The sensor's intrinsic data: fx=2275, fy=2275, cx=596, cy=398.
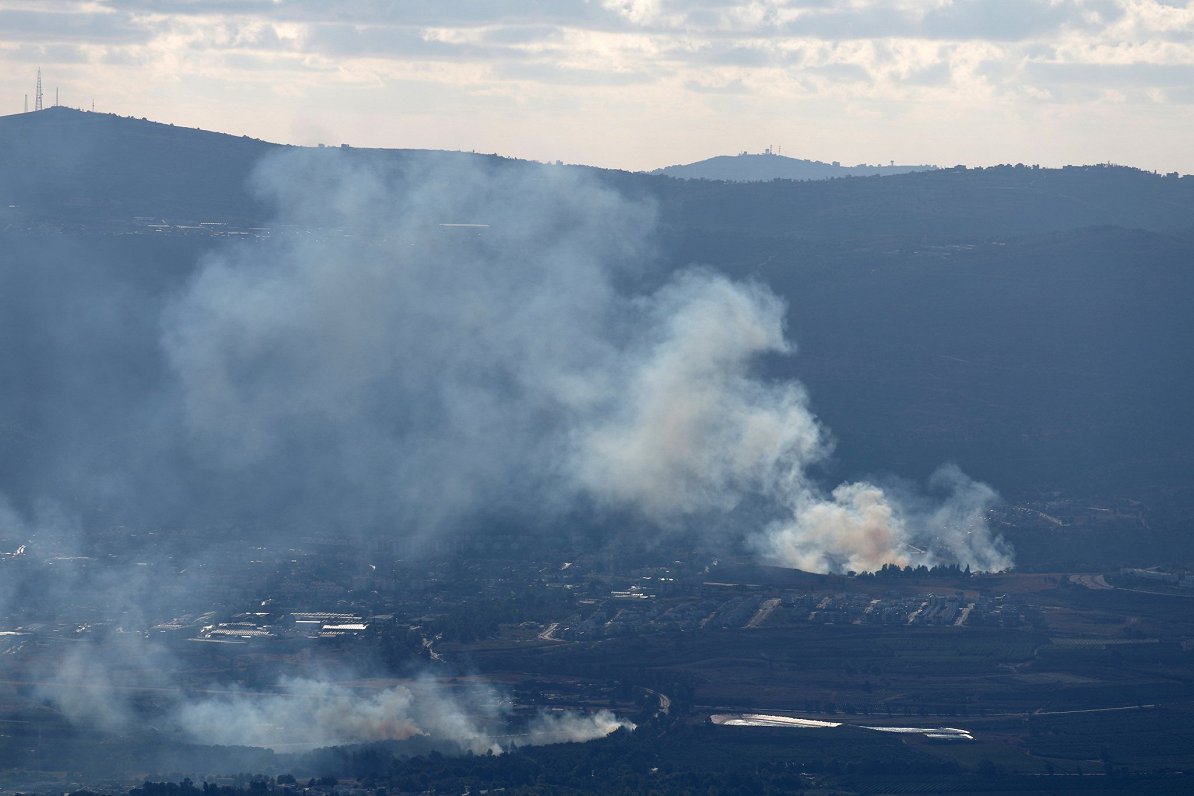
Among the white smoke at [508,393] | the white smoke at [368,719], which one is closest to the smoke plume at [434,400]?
the white smoke at [508,393]

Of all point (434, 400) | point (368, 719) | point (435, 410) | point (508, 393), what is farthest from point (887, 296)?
point (368, 719)

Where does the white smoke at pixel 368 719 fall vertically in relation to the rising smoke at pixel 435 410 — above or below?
below

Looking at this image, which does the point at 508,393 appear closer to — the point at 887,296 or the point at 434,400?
the point at 434,400

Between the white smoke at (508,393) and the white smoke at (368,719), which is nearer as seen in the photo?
the white smoke at (368,719)

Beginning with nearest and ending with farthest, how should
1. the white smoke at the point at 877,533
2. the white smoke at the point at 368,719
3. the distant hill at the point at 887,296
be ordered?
the white smoke at the point at 368,719 → the white smoke at the point at 877,533 → the distant hill at the point at 887,296

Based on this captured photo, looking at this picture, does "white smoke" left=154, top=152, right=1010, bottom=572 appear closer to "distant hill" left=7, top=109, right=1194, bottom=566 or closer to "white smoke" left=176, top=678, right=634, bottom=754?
"distant hill" left=7, top=109, right=1194, bottom=566

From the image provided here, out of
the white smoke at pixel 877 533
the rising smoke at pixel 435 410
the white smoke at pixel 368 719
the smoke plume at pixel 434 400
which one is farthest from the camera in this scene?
the smoke plume at pixel 434 400

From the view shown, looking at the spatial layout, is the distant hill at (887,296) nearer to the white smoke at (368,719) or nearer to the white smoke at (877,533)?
the white smoke at (877,533)
